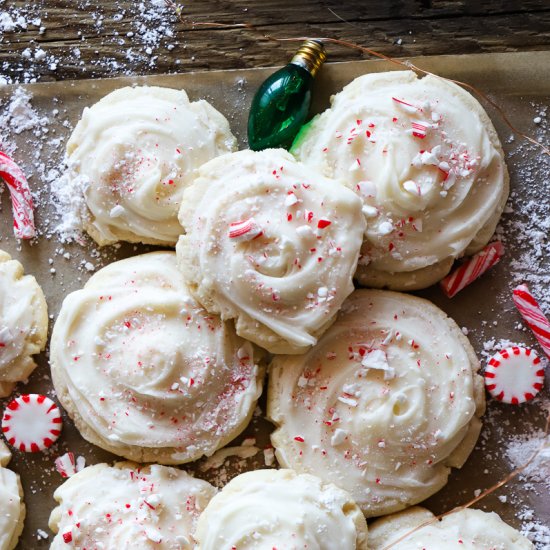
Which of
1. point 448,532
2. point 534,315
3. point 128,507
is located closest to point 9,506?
point 128,507

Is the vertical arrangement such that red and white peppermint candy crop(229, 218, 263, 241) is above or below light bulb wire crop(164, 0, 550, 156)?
below

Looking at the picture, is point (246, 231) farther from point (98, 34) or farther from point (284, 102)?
point (98, 34)

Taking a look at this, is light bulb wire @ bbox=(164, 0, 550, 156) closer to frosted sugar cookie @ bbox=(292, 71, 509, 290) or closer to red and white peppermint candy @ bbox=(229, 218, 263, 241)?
frosted sugar cookie @ bbox=(292, 71, 509, 290)

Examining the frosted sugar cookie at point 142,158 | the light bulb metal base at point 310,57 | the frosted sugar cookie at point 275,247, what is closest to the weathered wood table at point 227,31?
the light bulb metal base at point 310,57

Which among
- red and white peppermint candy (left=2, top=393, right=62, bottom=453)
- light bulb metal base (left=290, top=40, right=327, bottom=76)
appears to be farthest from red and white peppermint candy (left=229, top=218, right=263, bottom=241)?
red and white peppermint candy (left=2, top=393, right=62, bottom=453)

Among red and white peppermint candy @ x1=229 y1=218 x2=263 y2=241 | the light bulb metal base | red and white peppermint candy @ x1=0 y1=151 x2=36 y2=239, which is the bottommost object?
red and white peppermint candy @ x1=0 y1=151 x2=36 y2=239

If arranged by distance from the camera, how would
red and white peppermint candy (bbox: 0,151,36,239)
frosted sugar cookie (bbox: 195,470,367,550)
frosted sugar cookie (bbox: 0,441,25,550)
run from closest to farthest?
frosted sugar cookie (bbox: 195,470,367,550) < frosted sugar cookie (bbox: 0,441,25,550) < red and white peppermint candy (bbox: 0,151,36,239)

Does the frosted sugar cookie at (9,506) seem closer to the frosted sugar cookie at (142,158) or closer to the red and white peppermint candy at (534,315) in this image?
the frosted sugar cookie at (142,158)

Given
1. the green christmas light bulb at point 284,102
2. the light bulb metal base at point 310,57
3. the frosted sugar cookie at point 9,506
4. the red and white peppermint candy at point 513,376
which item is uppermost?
the light bulb metal base at point 310,57
